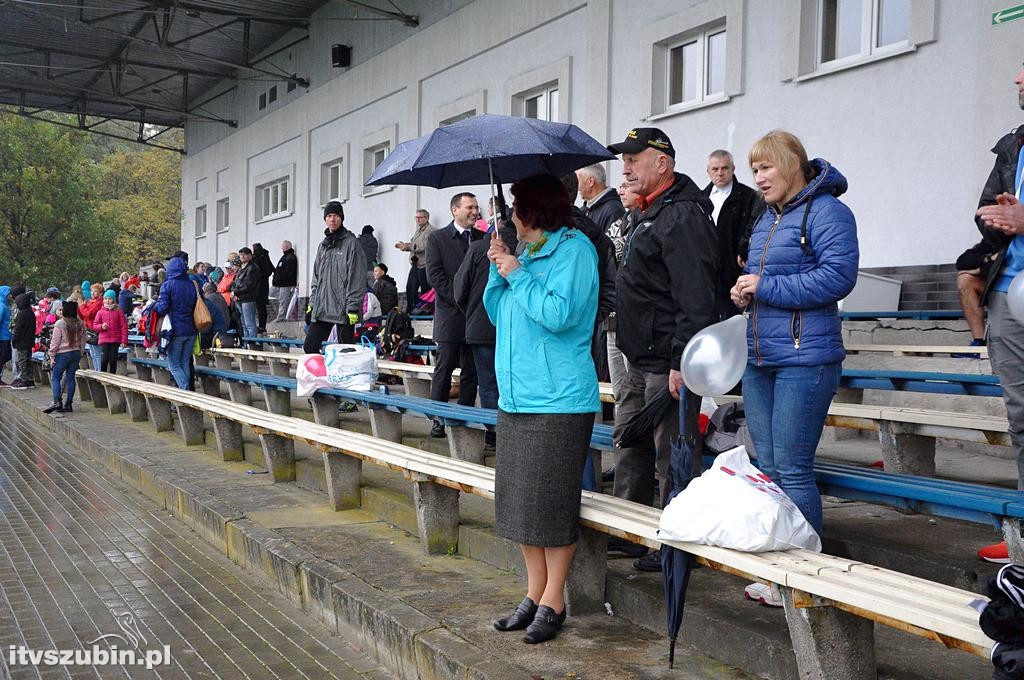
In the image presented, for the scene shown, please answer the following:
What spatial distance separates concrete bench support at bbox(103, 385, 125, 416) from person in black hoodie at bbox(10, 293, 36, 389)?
595 cm

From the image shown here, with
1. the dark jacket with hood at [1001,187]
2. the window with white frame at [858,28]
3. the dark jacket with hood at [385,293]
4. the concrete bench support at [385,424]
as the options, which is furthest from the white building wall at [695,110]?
the concrete bench support at [385,424]

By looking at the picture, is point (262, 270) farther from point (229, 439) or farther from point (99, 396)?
point (229, 439)

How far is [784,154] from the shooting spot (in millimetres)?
3812

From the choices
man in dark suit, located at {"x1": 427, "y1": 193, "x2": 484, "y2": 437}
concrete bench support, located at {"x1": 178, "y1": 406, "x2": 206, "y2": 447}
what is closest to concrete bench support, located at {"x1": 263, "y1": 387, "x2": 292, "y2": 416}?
concrete bench support, located at {"x1": 178, "y1": 406, "x2": 206, "y2": 447}

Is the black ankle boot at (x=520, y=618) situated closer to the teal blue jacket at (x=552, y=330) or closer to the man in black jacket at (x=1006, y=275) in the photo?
the teal blue jacket at (x=552, y=330)

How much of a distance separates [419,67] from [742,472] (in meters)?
15.0

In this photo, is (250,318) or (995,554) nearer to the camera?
(995,554)

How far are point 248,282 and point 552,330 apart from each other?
15850 mm

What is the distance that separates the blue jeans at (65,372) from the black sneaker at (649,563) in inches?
447

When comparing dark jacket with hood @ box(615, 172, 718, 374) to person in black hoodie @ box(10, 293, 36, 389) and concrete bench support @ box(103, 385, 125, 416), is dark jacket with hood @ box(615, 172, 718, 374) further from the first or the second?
person in black hoodie @ box(10, 293, 36, 389)

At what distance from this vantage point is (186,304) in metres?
11.5

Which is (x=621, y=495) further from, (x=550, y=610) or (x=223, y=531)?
(x=223, y=531)

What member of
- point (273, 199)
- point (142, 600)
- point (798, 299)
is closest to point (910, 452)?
point (798, 299)

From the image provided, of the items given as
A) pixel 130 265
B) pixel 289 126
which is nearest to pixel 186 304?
pixel 289 126
